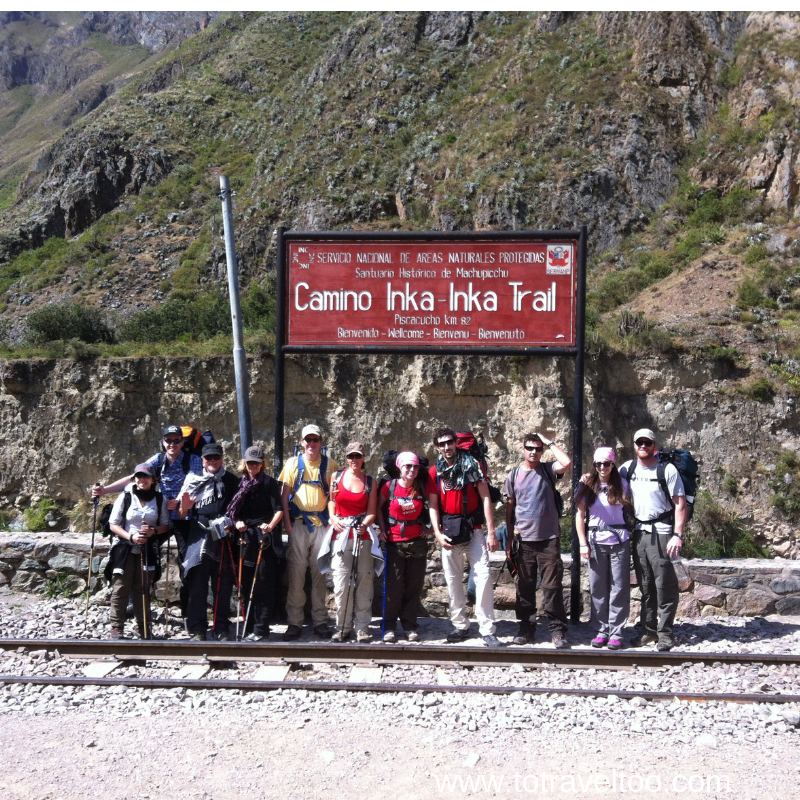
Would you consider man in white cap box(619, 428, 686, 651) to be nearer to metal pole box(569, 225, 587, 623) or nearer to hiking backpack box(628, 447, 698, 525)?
hiking backpack box(628, 447, 698, 525)

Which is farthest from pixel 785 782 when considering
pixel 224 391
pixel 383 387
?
pixel 224 391

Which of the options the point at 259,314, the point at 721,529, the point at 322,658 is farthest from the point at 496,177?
the point at 322,658

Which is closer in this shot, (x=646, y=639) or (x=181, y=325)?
(x=646, y=639)

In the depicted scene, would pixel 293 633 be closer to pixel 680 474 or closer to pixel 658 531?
pixel 658 531

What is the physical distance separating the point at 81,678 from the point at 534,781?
3601 millimetres

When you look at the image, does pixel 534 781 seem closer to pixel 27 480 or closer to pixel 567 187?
pixel 27 480

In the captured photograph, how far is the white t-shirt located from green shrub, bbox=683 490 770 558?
220 inches

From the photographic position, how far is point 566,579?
7.29m

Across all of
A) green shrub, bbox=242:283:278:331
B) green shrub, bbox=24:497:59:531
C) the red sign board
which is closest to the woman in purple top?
the red sign board

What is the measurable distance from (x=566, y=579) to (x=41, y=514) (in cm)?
1053

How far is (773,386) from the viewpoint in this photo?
42.7 feet

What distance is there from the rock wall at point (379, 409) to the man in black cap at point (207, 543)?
696cm

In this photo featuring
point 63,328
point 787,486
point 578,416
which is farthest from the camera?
point 63,328

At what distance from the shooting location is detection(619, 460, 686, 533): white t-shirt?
6.34 meters
